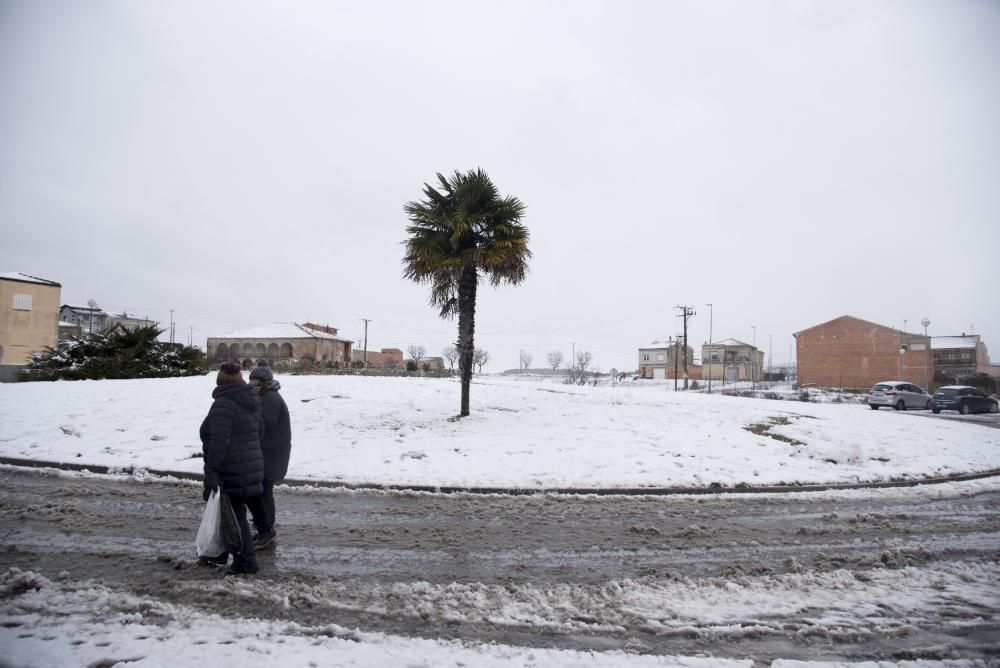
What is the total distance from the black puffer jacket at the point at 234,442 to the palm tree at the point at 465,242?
861 centimetres

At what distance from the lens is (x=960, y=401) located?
28.4m

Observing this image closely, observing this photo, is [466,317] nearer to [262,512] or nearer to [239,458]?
[262,512]

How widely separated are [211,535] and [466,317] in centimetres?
952

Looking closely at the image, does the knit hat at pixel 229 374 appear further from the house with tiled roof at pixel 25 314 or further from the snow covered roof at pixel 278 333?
the snow covered roof at pixel 278 333

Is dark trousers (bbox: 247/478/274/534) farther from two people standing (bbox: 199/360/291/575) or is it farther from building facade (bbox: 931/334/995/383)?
building facade (bbox: 931/334/995/383)

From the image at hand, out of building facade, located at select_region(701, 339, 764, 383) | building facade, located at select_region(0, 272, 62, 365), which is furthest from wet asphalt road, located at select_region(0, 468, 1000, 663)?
building facade, located at select_region(701, 339, 764, 383)

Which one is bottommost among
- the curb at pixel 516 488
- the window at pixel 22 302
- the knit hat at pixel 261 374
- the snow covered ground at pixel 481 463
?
the curb at pixel 516 488

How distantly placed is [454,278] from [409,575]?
9.81 m

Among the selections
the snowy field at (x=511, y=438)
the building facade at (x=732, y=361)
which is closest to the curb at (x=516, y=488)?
the snowy field at (x=511, y=438)

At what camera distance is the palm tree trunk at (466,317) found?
13992 millimetres

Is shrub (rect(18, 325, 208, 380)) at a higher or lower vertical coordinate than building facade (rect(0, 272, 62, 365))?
lower

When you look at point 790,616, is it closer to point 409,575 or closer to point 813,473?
point 409,575

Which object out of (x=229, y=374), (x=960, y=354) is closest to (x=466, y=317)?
(x=229, y=374)

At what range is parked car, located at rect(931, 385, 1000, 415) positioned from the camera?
93.5ft
